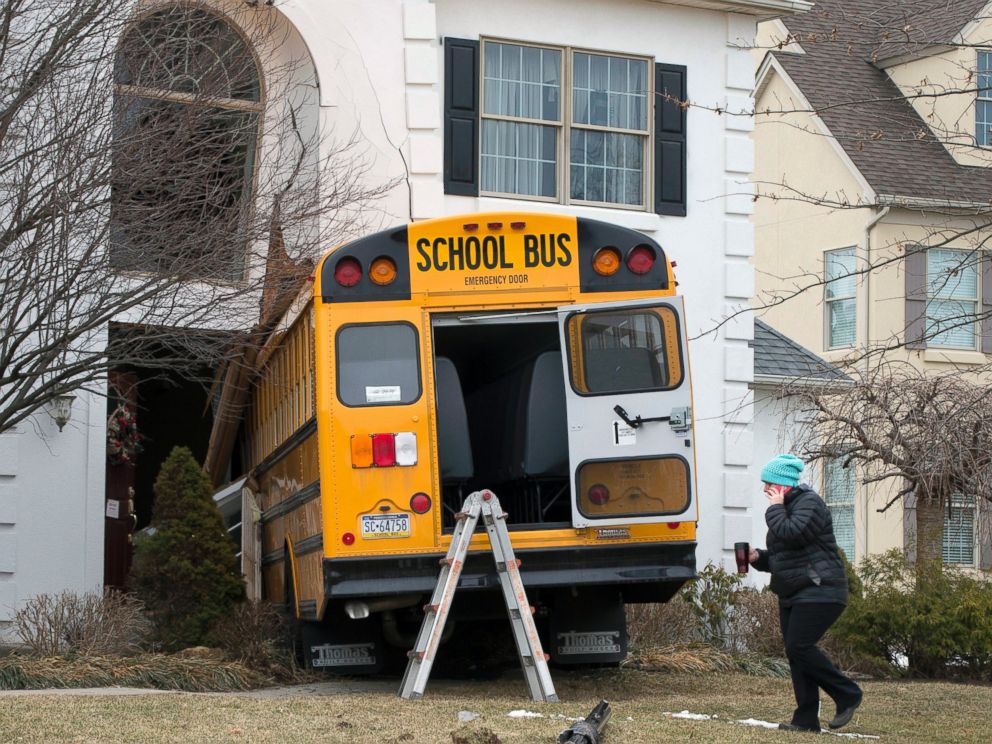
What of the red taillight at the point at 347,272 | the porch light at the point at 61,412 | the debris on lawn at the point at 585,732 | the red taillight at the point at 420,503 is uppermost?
the red taillight at the point at 347,272

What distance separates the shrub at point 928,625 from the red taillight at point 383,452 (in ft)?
17.5

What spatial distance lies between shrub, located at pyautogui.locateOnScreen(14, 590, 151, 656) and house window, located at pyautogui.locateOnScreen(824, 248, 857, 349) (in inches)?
527

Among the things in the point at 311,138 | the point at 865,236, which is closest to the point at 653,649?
the point at 311,138

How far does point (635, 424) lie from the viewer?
35.1 feet

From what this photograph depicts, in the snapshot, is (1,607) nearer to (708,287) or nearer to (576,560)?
(576,560)

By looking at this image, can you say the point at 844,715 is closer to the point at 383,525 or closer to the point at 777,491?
the point at 777,491

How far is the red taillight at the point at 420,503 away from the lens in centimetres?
1048

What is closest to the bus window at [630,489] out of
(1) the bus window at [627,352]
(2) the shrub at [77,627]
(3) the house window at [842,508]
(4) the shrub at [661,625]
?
(1) the bus window at [627,352]

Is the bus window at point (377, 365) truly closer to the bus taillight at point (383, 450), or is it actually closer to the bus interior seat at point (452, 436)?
the bus taillight at point (383, 450)

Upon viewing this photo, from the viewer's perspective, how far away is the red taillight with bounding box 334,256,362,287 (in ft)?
35.3

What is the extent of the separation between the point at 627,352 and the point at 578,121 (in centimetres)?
676

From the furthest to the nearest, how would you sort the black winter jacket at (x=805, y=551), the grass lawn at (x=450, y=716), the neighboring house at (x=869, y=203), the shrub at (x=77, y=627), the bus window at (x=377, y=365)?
the neighboring house at (x=869, y=203)
the shrub at (x=77, y=627)
the bus window at (x=377, y=365)
the black winter jacket at (x=805, y=551)
the grass lawn at (x=450, y=716)

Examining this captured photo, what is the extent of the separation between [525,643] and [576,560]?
756mm

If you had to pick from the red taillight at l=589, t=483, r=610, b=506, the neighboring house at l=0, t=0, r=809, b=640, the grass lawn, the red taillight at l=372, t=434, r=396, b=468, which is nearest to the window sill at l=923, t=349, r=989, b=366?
the neighboring house at l=0, t=0, r=809, b=640
